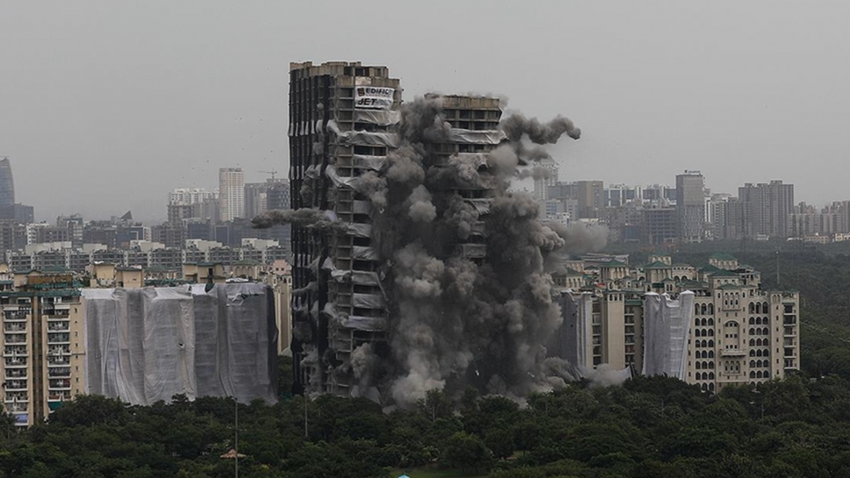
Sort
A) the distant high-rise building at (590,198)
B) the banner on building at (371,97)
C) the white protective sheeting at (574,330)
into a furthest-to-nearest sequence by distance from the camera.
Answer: the distant high-rise building at (590,198), the white protective sheeting at (574,330), the banner on building at (371,97)

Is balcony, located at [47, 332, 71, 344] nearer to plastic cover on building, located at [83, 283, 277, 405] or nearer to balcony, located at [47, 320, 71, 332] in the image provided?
balcony, located at [47, 320, 71, 332]

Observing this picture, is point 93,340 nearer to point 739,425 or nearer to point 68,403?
point 68,403

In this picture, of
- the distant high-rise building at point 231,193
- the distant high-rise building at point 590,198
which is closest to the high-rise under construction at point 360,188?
the distant high-rise building at point 590,198

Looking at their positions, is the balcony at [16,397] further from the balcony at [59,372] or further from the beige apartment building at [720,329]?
the beige apartment building at [720,329]

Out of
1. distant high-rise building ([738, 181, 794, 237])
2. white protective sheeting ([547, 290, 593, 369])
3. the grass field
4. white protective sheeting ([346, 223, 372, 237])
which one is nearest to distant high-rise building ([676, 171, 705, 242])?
distant high-rise building ([738, 181, 794, 237])

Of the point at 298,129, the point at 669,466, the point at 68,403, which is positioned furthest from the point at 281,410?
the point at 669,466

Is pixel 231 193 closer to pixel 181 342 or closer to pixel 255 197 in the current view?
pixel 255 197
